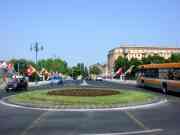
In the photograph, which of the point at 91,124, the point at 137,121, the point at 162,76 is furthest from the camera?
the point at 162,76

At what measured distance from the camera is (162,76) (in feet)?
108

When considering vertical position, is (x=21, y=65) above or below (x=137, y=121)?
above

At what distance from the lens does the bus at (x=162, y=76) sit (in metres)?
28.8

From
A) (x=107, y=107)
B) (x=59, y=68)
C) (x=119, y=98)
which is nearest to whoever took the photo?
(x=107, y=107)

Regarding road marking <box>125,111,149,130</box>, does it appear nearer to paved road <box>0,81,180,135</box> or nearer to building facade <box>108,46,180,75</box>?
paved road <box>0,81,180,135</box>

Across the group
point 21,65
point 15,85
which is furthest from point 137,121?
point 21,65

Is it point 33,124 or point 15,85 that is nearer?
point 33,124

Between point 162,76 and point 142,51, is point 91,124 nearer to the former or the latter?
point 162,76

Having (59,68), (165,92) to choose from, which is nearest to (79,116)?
(165,92)

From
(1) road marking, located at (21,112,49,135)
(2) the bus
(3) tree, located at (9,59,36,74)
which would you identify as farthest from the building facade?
(1) road marking, located at (21,112,49,135)

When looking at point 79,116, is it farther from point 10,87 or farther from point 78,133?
point 10,87

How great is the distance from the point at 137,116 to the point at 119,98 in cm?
724

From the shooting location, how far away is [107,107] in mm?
19734

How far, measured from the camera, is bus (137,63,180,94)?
94.4ft
